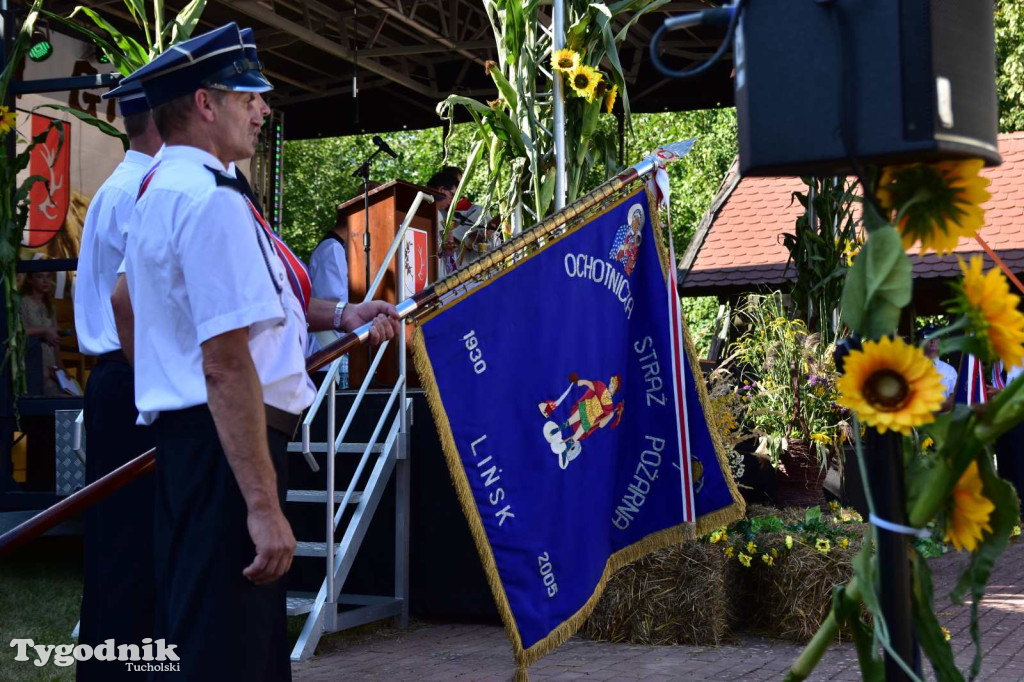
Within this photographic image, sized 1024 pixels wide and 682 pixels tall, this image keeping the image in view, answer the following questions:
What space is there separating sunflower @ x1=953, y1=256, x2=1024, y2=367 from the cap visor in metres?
1.53

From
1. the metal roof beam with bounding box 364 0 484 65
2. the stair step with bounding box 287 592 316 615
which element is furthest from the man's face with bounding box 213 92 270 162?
the metal roof beam with bounding box 364 0 484 65

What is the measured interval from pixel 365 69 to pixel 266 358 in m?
10.7

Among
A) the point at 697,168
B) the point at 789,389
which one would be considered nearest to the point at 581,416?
the point at 789,389

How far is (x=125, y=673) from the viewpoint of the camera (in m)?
2.99

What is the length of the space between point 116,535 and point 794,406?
4.90 m

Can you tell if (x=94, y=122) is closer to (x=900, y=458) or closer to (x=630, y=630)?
(x=630, y=630)

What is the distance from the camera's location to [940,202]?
7.19 feet

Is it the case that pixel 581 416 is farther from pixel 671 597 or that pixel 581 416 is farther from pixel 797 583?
pixel 797 583

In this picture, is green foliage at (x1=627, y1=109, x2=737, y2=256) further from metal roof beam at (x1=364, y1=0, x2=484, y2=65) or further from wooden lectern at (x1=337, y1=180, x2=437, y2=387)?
wooden lectern at (x1=337, y1=180, x2=437, y2=387)

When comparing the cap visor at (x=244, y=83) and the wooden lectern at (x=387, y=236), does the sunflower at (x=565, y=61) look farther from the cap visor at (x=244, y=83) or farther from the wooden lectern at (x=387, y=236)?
the wooden lectern at (x=387, y=236)

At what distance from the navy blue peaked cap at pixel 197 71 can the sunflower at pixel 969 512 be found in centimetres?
168

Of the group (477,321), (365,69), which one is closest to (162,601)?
(477,321)

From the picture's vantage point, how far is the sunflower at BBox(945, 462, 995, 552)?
6.78 ft

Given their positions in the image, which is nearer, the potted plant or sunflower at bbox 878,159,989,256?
sunflower at bbox 878,159,989,256
